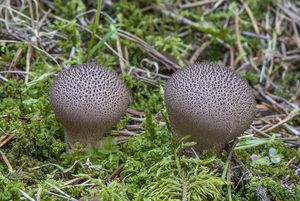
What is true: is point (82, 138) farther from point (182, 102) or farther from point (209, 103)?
point (209, 103)

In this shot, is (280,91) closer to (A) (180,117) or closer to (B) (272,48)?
(B) (272,48)

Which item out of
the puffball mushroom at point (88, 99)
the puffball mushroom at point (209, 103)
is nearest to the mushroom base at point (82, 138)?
the puffball mushroom at point (88, 99)

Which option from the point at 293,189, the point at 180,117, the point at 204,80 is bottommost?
the point at 293,189

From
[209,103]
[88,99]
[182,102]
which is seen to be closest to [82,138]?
[88,99]

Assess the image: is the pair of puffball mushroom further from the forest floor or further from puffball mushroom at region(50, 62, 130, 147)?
the forest floor

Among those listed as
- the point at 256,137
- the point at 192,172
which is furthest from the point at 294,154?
the point at 192,172

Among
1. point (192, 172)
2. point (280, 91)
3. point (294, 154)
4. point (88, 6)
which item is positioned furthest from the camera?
point (88, 6)

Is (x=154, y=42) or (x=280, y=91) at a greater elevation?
(x=154, y=42)
